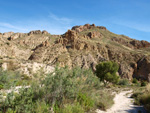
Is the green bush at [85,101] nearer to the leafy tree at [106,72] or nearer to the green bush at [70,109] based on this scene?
the green bush at [70,109]

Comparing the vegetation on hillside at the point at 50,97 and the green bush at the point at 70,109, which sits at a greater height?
the vegetation on hillside at the point at 50,97

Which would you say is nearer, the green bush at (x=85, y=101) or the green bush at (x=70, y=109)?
the green bush at (x=70, y=109)

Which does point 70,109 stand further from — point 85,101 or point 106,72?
point 106,72

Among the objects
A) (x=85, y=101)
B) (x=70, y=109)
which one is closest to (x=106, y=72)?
(x=85, y=101)

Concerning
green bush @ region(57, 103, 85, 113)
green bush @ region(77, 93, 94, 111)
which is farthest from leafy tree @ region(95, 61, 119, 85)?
green bush @ region(57, 103, 85, 113)

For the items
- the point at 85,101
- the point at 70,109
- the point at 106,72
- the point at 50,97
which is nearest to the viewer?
the point at 70,109

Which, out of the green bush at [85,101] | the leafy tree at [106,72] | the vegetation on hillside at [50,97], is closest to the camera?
the vegetation on hillside at [50,97]

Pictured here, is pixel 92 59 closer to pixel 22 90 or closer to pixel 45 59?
pixel 45 59

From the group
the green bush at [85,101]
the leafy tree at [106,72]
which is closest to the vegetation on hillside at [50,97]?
the green bush at [85,101]

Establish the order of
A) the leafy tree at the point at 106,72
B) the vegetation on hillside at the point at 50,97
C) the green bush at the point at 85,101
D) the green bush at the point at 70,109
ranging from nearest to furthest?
1. the vegetation on hillside at the point at 50,97
2. the green bush at the point at 70,109
3. the green bush at the point at 85,101
4. the leafy tree at the point at 106,72

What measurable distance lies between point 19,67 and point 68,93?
22812 mm

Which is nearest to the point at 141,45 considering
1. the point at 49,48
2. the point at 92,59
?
the point at 92,59

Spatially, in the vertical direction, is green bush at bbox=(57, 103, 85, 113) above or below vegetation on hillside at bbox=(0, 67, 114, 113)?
below

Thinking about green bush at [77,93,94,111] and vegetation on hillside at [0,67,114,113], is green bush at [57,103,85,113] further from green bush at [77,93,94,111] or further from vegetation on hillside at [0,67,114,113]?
green bush at [77,93,94,111]
